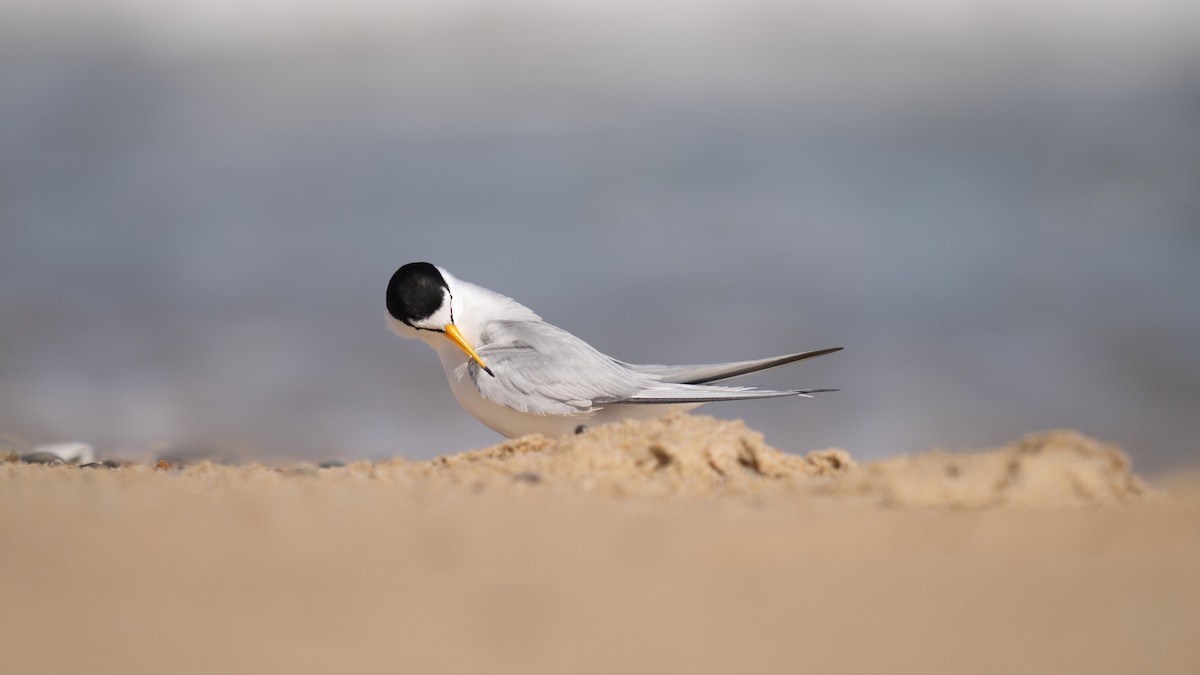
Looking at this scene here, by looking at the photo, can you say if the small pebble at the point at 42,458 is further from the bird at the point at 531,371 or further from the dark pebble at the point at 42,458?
the bird at the point at 531,371

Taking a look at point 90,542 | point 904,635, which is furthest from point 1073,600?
point 90,542

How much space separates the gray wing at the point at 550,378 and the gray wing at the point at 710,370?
128mm

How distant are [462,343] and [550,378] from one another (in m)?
0.43

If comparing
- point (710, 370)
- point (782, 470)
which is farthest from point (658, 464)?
point (710, 370)

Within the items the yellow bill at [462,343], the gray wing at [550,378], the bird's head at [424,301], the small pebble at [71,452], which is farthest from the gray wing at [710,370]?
the small pebble at [71,452]

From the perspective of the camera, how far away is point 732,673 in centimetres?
168

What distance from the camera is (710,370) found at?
4832mm

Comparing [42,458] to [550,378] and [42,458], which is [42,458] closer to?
Result: [42,458]

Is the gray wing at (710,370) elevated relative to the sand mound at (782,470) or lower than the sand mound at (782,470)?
elevated

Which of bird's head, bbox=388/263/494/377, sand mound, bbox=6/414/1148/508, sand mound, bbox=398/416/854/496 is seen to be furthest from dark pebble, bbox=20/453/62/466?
sand mound, bbox=398/416/854/496

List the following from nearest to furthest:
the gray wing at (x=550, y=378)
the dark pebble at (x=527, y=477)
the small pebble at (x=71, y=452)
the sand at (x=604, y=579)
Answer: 1. the sand at (x=604, y=579)
2. the dark pebble at (x=527, y=477)
3. the gray wing at (x=550, y=378)
4. the small pebble at (x=71, y=452)

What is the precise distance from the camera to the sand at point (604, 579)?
1.74 metres

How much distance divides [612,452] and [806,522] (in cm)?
95

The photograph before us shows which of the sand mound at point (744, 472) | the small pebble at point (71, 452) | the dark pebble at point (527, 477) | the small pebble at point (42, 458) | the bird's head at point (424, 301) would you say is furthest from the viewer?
the bird's head at point (424, 301)
